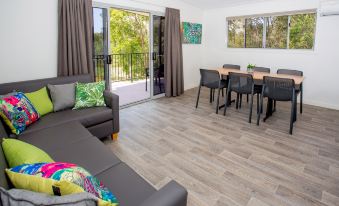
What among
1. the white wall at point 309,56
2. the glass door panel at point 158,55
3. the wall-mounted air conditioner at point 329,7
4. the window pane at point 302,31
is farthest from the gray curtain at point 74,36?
the wall-mounted air conditioner at point 329,7

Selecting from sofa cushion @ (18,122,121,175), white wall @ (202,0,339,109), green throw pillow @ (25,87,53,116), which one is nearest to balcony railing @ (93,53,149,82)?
white wall @ (202,0,339,109)

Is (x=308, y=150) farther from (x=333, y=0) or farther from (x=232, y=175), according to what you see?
(x=333, y=0)

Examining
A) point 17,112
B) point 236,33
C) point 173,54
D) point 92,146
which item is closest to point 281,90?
point 173,54

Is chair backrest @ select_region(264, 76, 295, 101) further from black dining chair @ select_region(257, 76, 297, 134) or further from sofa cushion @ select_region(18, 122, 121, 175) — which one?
sofa cushion @ select_region(18, 122, 121, 175)

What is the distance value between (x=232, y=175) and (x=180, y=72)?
137 inches

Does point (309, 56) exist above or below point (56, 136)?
above

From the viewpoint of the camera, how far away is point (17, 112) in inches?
89.5

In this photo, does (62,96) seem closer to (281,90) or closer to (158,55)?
(158,55)

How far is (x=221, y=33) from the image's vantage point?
237 inches

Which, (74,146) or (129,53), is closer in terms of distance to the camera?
(74,146)

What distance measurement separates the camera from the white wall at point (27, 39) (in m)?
2.91

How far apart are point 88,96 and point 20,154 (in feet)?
6.01

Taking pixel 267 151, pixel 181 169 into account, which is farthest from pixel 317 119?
pixel 181 169

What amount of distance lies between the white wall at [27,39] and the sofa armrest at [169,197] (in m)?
2.98
